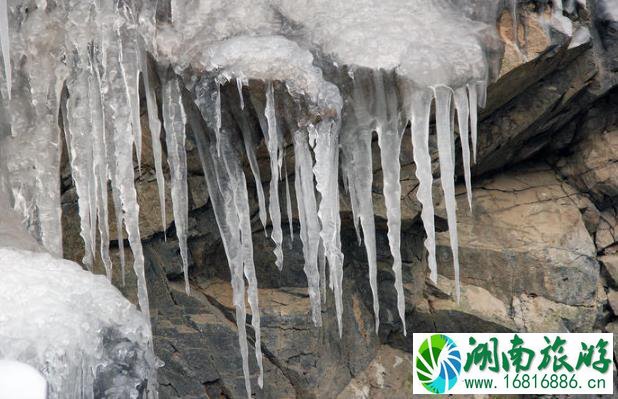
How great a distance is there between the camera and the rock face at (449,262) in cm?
455

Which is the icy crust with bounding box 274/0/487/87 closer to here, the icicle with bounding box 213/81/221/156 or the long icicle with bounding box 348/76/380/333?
the long icicle with bounding box 348/76/380/333

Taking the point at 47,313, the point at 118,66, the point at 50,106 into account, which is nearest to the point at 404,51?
the point at 118,66

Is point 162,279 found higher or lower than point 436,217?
lower

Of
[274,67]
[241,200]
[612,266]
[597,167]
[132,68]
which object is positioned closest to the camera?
[132,68]

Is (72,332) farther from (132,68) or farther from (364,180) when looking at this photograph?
(364,180)

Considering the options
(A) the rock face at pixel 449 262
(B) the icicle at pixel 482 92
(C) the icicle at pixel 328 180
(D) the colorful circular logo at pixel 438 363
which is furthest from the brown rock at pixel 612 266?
(C) the icicle at pixel 328 180

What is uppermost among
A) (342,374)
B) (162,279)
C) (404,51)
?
(404,51)

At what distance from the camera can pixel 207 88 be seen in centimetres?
347

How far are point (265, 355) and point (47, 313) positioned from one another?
2292 mm

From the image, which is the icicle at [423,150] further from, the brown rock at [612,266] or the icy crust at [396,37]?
the brown rock at [612,266]

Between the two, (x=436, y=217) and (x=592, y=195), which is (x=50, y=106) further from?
(x=592, y=195)

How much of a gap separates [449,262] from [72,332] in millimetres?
2930

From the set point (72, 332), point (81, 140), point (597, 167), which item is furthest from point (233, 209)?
point (597, 167)

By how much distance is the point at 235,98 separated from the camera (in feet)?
11.8
